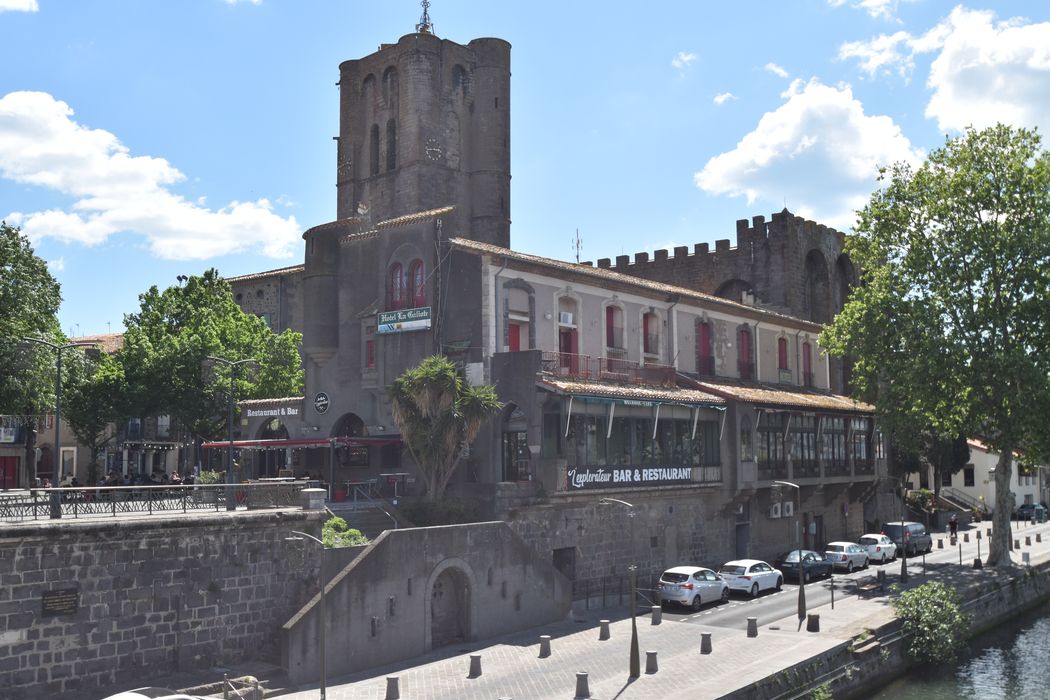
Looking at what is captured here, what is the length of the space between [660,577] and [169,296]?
3208 centimetres

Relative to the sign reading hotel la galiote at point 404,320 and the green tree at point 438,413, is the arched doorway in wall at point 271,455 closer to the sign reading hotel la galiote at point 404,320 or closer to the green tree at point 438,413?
the sign reading hotel la galiote at point 404,320

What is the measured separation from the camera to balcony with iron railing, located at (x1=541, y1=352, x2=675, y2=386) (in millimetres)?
34281

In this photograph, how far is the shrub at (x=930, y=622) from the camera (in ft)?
98.8

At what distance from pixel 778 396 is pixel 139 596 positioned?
29.7 m

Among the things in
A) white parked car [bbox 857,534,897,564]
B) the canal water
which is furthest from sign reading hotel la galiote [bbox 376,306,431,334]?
white parked car [bbox 857,534,897,564]

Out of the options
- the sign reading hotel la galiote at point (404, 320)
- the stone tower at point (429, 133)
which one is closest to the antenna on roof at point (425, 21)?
the stone tower at point (429, 133)

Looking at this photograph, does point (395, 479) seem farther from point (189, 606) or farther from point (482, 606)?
point (189, 606)

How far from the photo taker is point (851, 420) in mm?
48781

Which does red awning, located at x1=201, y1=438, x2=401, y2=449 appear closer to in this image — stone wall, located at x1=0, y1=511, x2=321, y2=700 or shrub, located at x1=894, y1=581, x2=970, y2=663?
stone wall, located at x1=0, y1=511, x2=321, y2=700

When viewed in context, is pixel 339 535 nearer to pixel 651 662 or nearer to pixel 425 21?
pixel 651 662

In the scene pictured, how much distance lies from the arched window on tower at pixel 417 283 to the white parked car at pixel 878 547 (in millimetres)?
23495

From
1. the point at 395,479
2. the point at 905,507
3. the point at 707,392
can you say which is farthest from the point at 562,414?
the point at 905,507

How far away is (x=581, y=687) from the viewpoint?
22016mm

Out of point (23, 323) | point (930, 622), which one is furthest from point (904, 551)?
point (23, 323)
